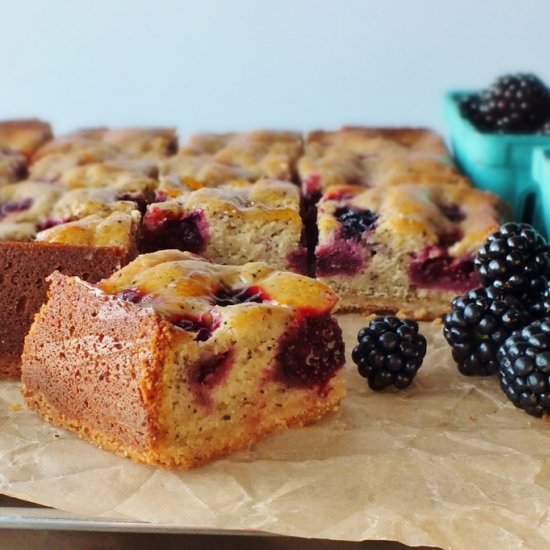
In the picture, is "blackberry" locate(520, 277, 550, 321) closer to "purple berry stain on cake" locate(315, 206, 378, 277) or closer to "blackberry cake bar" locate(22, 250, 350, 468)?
"blackberry cake bar" locate(22, 250, 350, 468)

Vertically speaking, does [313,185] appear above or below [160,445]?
above

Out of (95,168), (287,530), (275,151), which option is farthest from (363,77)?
(287,530)

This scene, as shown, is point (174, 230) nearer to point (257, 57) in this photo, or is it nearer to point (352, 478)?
point (352, 478)

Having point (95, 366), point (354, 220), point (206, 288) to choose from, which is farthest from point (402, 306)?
point (95, 366)

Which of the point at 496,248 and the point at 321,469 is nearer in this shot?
the point at 321,469

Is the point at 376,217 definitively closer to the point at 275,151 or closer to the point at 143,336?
the point at 275,151

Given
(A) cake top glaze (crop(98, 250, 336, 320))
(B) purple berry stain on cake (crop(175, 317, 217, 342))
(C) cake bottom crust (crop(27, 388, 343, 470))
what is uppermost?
(A) cake top glaze (crop(98, 250, 336, 320))

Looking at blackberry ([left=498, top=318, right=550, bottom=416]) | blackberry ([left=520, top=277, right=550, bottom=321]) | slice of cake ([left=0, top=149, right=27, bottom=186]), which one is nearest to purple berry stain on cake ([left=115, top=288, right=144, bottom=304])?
blackberry ([left=498, top=318, right=550, bottom=416])
